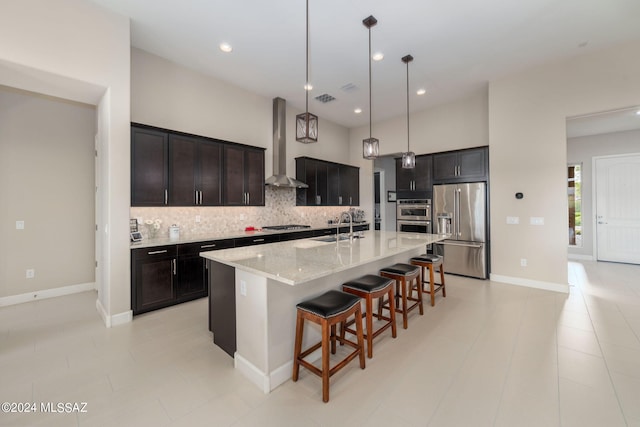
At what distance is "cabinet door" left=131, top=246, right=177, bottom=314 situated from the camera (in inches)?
129

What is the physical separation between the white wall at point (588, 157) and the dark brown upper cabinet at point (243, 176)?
7.45 metres

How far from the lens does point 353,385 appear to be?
205cm

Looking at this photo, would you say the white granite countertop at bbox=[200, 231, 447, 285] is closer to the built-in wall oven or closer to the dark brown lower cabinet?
the dark brown lower cabinet

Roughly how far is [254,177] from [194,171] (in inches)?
43.5

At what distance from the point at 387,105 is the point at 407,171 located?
149cm

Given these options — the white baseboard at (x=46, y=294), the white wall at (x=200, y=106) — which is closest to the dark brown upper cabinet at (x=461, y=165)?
the white wall at (x=200, y=106)

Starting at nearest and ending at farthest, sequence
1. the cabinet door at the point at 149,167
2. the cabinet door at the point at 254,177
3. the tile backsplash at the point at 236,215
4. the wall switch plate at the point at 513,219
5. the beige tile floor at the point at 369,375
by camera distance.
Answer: the beige tile floor at the point at 369,375 < the cabinet door at the point at 149,167 < the tile backsplash at the point at 236,215 < the wall switch plate at the point at 513,219 < the cabinet door at the point at 254,177

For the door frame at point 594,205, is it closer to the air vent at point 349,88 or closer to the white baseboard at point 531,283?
the white baseboard at point 531,283

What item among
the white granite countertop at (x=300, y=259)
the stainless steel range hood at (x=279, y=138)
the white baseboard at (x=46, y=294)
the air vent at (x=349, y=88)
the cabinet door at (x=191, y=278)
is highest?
the air vent at (x=349, y=88)

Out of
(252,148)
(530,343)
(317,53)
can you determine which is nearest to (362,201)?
(252,148)

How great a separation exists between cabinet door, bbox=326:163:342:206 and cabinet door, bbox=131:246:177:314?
3.68m

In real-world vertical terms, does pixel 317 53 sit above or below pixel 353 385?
above

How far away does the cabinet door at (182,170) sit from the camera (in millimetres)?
3814

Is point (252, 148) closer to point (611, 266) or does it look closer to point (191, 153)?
point (191, 153)
